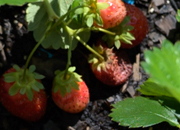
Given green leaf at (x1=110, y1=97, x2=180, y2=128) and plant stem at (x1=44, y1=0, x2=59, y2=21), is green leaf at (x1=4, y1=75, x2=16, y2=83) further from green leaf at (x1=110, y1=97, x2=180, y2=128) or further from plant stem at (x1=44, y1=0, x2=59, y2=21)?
green leaf at (x1=110, y1=97, x2=180, y2=128)

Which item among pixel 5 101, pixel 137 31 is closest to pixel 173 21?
pixel 137 31

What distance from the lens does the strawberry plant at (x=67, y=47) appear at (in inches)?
42.0

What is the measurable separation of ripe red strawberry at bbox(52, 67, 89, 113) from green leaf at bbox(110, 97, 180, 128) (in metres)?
0.17

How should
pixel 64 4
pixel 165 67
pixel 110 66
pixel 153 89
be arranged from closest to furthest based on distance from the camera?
pixel 165 67
pixel 153 89
pixel 64 4
pixel 110 66

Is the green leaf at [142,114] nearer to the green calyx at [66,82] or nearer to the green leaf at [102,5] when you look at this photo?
the green calyx at [66,82]

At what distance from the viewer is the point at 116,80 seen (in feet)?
4.26

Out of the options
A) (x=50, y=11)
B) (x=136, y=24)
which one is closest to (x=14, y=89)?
(x=50, y=11)

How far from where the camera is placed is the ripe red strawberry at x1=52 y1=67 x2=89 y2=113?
1.16 meters

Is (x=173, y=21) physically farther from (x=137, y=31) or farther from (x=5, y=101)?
(x=5, y=101)

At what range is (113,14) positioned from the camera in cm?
113

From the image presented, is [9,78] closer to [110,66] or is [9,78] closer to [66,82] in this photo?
[66,82]

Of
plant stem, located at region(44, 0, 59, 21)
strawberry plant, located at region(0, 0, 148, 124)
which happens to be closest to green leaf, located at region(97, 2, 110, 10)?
strawberry plant, located at region(0, 0, 148, 124)

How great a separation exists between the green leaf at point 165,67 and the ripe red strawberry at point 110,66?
592 millimetres

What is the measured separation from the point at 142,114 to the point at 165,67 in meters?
0.47
